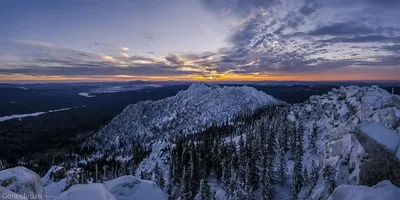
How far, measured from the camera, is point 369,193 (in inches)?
616

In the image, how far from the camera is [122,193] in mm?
23250

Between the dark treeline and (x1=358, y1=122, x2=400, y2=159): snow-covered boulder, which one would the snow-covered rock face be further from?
the dark treeline

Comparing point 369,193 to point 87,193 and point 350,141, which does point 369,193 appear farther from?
point 350,141

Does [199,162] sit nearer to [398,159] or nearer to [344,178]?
[344,178]

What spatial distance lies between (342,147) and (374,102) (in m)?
Result: 28.8

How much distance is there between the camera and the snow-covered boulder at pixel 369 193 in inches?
590

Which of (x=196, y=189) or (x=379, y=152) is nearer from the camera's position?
(x=379, y=152)

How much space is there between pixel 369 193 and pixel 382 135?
50.2 ft

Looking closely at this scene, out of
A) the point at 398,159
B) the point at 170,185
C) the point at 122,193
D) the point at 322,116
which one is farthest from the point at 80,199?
the point at 322,116

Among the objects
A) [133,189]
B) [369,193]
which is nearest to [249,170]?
[133,189]

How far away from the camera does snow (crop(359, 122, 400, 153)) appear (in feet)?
84.3

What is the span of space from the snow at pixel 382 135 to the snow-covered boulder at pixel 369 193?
11108mm

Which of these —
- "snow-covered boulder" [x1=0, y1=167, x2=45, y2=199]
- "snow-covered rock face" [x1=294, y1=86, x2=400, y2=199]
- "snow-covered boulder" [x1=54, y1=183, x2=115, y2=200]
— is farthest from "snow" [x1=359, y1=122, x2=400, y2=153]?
"snow-covered boulder" [x1=0, y1=167, x2=45, y2=199]

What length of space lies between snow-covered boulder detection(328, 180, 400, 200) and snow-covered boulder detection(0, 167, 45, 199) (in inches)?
763
